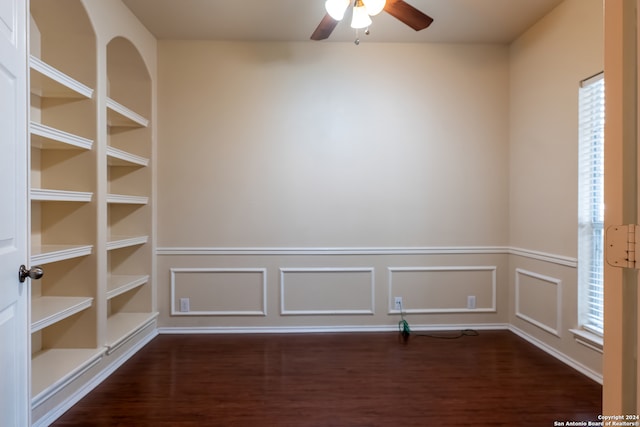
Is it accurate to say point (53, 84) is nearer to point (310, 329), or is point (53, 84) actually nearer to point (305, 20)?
point (305, 20)

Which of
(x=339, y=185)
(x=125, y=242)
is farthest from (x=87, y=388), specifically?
(x=339, y=185)

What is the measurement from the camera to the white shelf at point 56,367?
1.82 metres

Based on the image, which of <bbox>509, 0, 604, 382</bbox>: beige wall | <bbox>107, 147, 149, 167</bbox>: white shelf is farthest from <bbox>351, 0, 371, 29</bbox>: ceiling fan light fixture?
<bbox>107, 147, 149, 167</bbox>: white shelf

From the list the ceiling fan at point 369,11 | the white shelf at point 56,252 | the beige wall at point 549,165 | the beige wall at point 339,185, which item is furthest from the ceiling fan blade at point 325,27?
the white shelf at point 56,252

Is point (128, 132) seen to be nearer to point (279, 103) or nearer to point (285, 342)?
point (279, 103)

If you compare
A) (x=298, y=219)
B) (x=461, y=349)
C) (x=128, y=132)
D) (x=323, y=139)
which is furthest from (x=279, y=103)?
(x=461, y=349)

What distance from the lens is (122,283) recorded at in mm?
2762

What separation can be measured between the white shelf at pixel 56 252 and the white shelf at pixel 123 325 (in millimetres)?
716

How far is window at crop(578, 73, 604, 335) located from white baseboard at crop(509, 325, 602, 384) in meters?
0.28

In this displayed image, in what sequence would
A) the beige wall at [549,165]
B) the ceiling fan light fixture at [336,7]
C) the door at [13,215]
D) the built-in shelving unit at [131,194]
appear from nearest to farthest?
the door at [13,215]
the ceiling fan light fixture at [336,7]
the beige wall at [549,165]
the built-in shelving unit at [131,194]

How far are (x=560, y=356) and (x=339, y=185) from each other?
2.25 metres

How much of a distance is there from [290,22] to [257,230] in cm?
183

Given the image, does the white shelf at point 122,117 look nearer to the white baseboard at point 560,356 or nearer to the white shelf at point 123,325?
the white shelf at point 123,325

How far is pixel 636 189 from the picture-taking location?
702 mm
